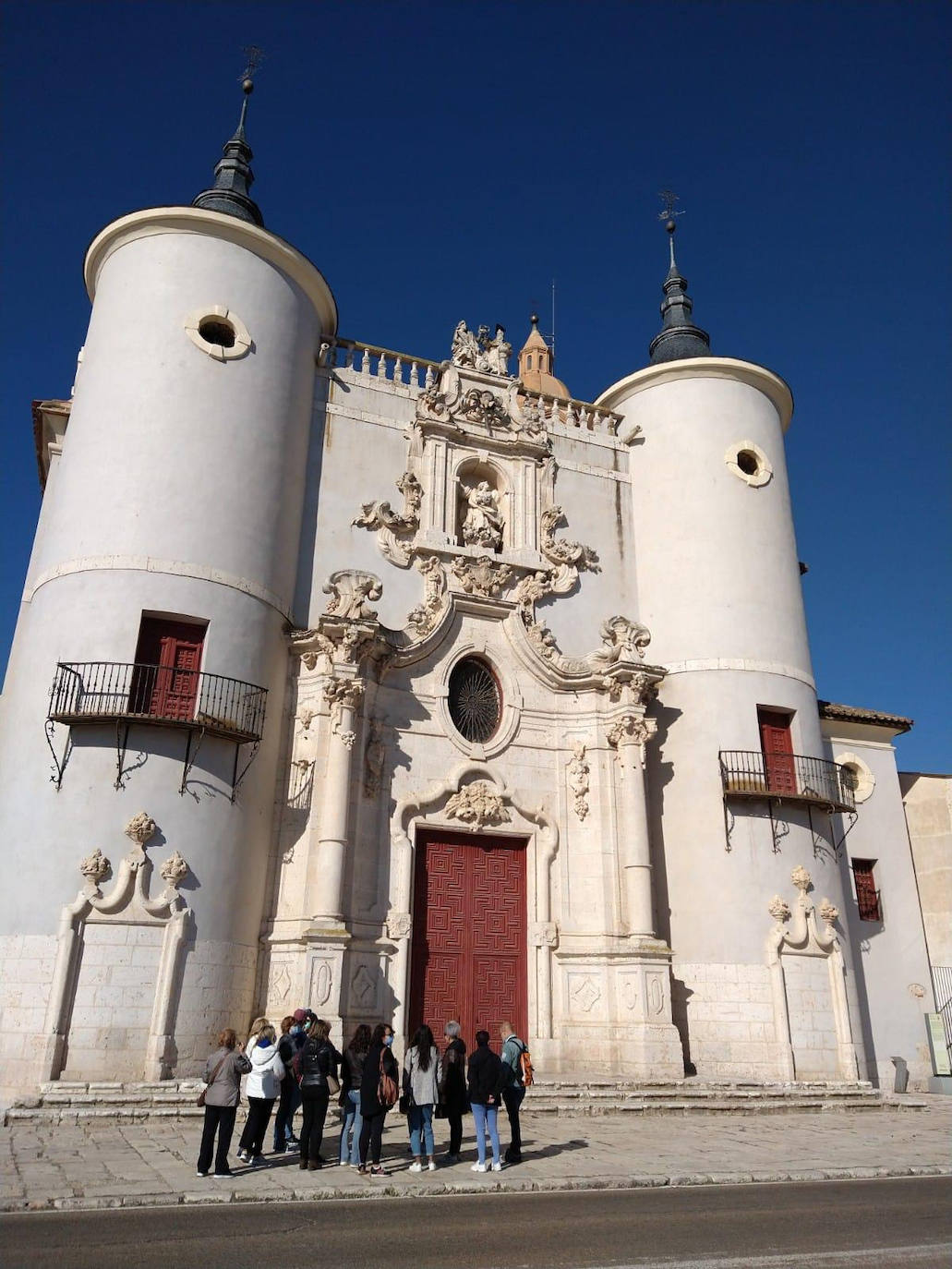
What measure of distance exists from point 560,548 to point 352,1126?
1446 centimetres

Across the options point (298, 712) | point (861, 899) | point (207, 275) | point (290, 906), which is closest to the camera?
point (290, 906)

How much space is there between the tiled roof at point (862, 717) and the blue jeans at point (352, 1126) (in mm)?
17859

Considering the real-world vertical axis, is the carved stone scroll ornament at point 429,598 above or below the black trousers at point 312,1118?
above

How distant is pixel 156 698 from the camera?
55.2 feet

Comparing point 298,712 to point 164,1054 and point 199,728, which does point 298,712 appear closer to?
point 199,728

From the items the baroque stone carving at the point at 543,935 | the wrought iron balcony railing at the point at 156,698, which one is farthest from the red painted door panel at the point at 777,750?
the wrought iron balcony railing at the point at 156,698

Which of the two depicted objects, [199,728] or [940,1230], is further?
[199,728]

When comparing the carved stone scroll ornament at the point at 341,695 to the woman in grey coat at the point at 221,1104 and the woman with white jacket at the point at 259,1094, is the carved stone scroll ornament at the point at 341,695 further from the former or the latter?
the woman in grey coat at the point at 221,1104

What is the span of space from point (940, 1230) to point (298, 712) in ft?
43.7

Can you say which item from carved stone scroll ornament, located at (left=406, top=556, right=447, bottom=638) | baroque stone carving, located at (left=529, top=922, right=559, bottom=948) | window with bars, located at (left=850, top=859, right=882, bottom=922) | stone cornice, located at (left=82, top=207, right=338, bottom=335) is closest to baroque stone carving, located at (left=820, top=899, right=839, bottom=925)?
window with bars, located at (left=850, top=859, right=882, bottom=922)

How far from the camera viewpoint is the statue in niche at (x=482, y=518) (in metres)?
22.5

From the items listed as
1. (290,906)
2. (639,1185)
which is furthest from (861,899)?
(639,1185)

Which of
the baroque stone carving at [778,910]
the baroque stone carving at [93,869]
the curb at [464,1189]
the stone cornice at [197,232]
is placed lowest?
the curb at [464,1189]

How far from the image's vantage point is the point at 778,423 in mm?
26438
